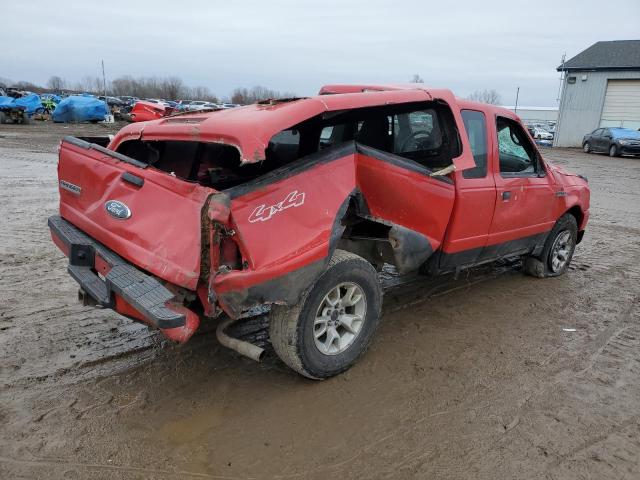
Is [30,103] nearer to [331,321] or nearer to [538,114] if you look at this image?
[331,321]

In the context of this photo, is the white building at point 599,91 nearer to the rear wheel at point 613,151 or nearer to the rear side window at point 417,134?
the rear wheel at point 613,151

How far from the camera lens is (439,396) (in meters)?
3.34

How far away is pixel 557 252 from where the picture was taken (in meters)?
5.91

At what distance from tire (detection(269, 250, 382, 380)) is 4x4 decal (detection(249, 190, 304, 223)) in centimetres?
52

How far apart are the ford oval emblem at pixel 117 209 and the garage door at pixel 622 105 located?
3101 centimetres

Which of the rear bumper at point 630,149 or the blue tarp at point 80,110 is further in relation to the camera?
the blue tarp at point 80,110

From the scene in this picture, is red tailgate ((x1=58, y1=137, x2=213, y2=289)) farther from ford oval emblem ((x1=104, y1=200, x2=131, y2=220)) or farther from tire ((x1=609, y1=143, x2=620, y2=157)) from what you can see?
tire ((x1=609, y1=143, x2=620, y2=157))

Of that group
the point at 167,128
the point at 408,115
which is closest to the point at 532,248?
the point at 408,115

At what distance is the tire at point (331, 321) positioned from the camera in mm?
A: 3162

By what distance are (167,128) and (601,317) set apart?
4297mm

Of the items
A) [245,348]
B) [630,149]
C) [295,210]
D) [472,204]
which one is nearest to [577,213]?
[472,204]

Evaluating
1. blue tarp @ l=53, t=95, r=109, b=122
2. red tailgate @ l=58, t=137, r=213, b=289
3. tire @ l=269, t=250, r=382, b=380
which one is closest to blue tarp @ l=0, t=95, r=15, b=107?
blue tarp @ l=53, t=95, r=109, b=122

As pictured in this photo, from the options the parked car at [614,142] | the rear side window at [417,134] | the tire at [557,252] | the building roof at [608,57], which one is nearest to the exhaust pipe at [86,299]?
the rear side window at [417,134]

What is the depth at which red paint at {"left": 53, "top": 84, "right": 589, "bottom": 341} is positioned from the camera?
2.82m
